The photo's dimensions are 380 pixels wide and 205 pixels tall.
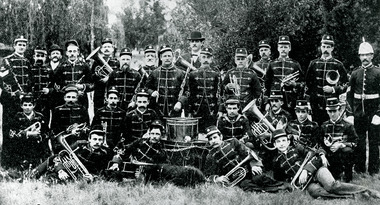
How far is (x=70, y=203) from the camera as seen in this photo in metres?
6.61

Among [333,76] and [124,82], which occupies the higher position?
[333,76]

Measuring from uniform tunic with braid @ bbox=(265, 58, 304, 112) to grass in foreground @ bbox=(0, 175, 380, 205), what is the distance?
8.46ft

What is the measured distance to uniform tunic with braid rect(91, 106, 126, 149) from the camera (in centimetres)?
878

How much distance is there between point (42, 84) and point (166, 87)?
254 cm

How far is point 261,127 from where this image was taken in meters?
8.57

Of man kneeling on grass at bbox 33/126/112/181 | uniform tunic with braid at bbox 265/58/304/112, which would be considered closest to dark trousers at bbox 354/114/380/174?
uniform tunic with braid at bbox 265/58/304/112

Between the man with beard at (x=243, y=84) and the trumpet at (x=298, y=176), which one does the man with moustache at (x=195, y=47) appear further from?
the trumpet at (x=298, y=176)

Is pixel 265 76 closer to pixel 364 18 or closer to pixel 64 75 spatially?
pixel 364 18

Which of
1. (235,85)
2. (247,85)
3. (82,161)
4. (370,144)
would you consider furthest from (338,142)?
(82,161)

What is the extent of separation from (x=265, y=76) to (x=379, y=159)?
2.70 m

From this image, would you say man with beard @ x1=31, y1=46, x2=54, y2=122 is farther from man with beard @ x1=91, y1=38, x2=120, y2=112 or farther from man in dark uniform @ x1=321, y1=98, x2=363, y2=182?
man in dark uniform @ x1=321, y1=98, x2=363, y2=182

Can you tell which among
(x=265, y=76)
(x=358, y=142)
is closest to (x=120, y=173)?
(x=265, y=76)

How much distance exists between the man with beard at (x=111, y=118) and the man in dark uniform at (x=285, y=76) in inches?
112

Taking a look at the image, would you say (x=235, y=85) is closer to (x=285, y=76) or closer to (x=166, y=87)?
(x=285, y=76)
